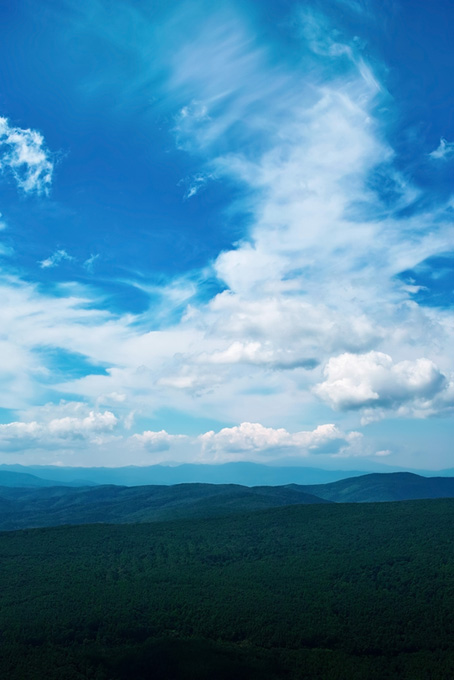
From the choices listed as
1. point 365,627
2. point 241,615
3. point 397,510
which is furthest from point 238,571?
point 397,510

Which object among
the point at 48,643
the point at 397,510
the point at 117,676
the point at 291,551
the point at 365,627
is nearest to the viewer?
the point at 117,676

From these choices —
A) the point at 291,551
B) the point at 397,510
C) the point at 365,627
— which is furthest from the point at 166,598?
the point at 397,510

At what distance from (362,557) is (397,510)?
189 ft

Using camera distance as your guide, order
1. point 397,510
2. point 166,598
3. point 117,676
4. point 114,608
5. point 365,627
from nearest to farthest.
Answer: point 117,676
point 365,627
point 114,608
point 166,598
point 397,510

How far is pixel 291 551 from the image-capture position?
15588cm

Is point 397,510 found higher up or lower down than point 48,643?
higher up

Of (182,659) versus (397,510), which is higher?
(397,510)

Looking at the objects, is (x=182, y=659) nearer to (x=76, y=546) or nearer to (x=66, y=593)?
(x=66, y=593)

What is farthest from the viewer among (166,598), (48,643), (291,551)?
(291,551)

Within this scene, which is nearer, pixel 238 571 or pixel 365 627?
pixel 365 627

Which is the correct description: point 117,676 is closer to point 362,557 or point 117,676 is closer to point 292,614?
point 292,614

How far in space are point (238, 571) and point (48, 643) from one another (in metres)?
63.7

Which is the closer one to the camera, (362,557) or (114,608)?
(114,608)

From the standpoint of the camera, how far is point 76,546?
164 metres
